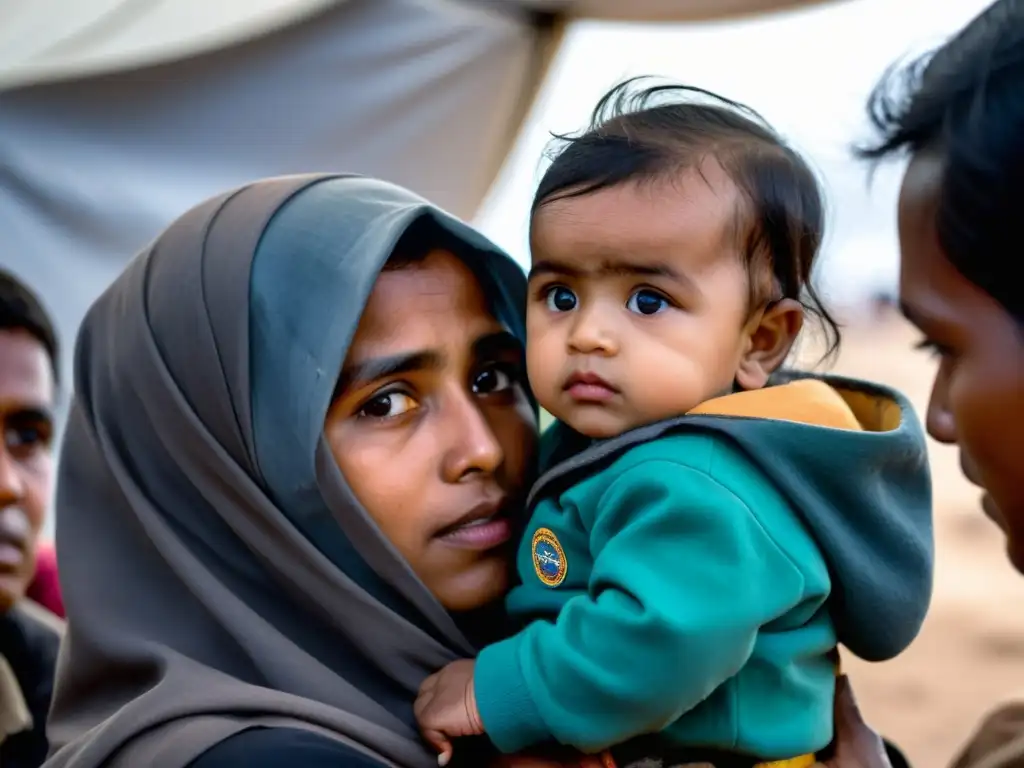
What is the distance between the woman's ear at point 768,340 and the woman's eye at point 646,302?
141 millimetres

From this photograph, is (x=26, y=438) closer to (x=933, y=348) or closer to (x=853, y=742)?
(x=853, y=742)

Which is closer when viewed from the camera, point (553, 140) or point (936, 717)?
point (553, 140)

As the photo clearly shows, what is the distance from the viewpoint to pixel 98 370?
1.65m

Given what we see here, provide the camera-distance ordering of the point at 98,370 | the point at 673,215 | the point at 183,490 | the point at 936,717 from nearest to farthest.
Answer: the point at 673,215
the point at 183,490
the point at 98,370
the point at 936,717

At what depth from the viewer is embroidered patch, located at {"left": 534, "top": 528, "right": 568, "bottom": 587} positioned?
4.36ft

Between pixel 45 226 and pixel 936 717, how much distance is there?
197 inches

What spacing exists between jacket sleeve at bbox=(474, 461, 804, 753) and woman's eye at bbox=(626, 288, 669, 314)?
8.6 inches

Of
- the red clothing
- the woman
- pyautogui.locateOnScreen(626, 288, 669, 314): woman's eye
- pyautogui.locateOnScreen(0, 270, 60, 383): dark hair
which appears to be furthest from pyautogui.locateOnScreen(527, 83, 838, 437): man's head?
the red clothing

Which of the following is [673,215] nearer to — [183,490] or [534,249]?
[534,249]

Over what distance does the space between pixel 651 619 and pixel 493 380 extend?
0.61 m

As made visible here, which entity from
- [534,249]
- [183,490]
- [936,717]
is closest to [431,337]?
[534,249]

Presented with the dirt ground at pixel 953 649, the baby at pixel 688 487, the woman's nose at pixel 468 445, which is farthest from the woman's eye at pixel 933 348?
the dirt ground at pixel 953 649

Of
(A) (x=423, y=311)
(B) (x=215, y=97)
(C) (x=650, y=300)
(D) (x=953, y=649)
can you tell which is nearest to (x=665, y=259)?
(C) (x=650, y=300)

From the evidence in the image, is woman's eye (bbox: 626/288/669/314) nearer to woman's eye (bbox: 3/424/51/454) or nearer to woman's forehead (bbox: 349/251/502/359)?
woman's forehead (bbox: 349/251/502/359)
